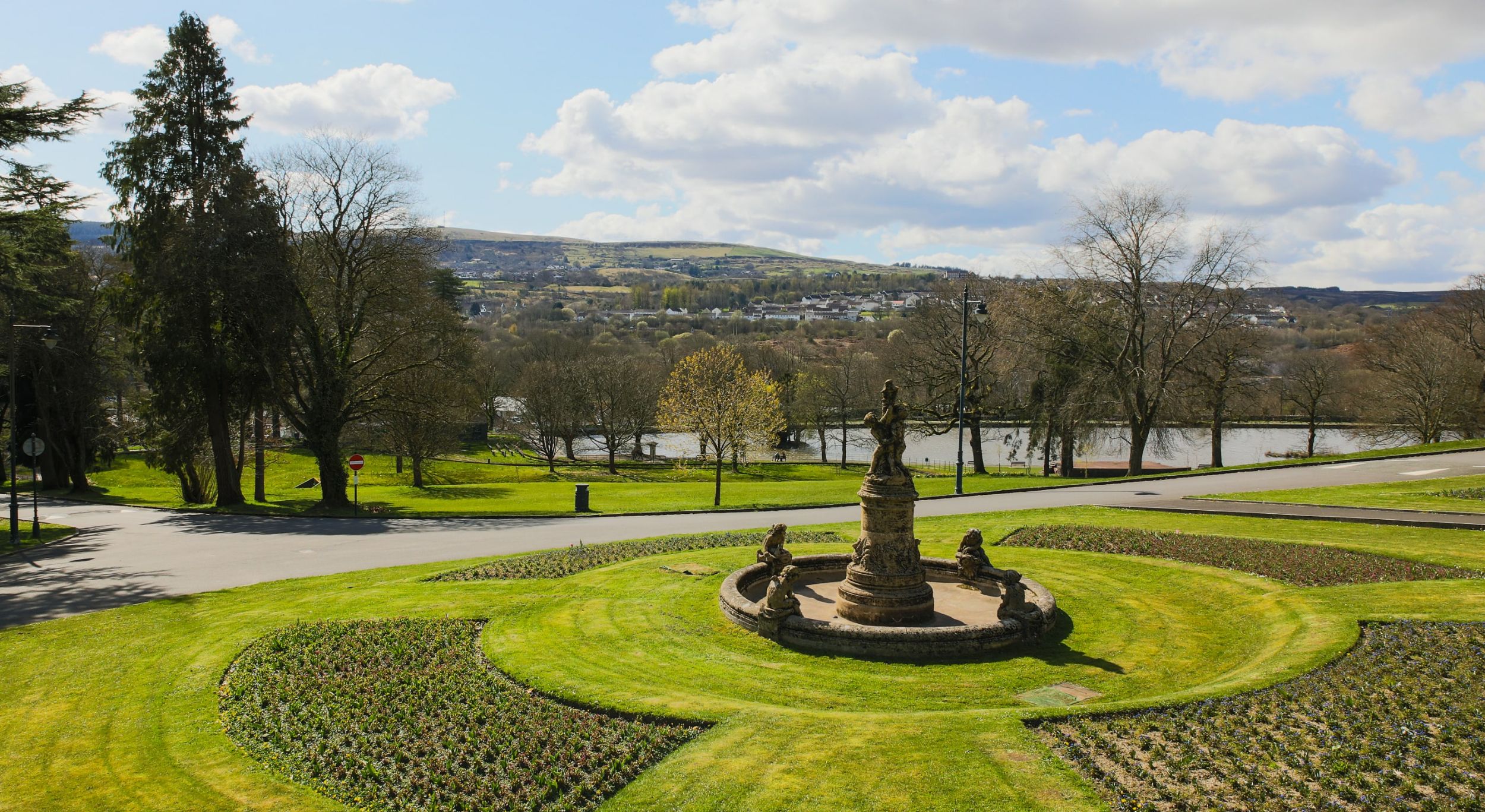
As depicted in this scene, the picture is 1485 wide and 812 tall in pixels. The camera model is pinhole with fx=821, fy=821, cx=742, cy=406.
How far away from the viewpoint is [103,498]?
36250 mm

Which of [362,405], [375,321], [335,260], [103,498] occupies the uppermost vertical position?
[335,260]

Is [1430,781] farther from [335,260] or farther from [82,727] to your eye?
[335,260]

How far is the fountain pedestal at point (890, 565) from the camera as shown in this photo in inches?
517

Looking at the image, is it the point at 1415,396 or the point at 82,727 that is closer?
the point at 82,727

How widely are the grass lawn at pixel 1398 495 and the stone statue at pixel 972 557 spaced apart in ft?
48.8

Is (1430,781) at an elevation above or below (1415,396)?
below

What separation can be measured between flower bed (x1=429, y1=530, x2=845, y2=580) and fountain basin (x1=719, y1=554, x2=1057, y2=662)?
463cm

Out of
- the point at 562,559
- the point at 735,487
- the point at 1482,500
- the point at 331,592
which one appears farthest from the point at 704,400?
the point at 1482,500

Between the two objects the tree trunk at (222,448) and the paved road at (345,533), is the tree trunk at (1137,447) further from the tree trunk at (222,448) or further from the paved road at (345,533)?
the tree trunk at (222,448)

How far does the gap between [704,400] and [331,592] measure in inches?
813

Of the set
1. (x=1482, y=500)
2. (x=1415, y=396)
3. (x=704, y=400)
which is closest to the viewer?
(x=1482, y=500)

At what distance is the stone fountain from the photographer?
12.1 m

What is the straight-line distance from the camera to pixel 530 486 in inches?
1703

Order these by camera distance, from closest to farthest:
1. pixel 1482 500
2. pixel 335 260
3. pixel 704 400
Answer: pixel 1482 500
pixel 335 260
pixel 704 400
